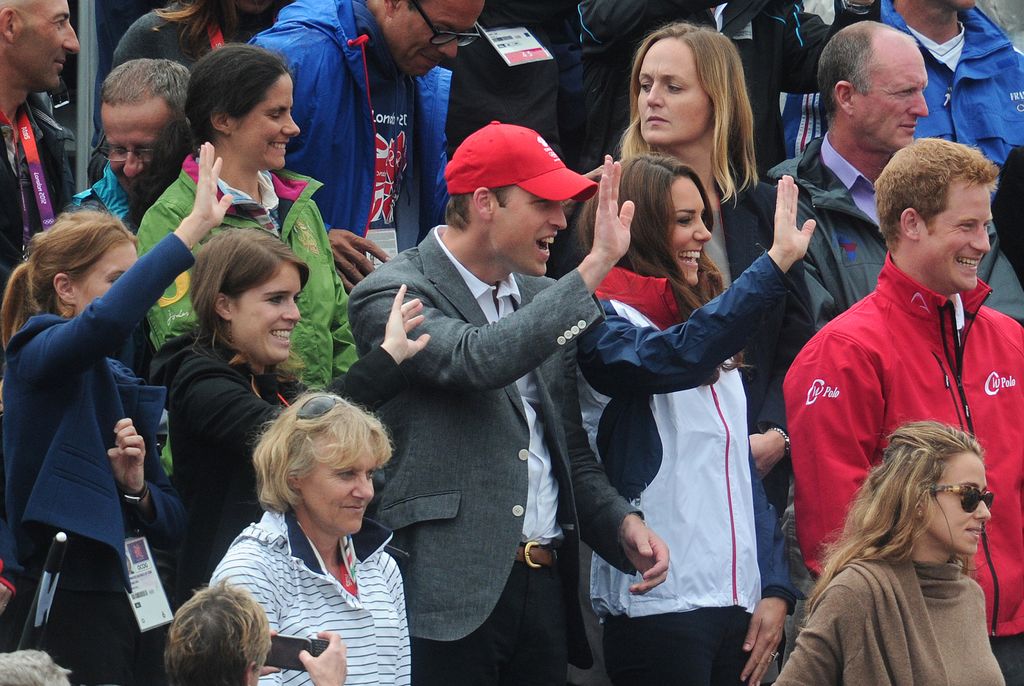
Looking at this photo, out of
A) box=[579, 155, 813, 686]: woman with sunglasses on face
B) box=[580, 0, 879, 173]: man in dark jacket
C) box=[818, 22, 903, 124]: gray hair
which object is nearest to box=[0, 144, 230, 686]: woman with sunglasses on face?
box=[579, 155, 813, 686]: woman with sunglasses on face

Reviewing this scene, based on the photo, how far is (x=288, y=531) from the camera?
4.02 metres

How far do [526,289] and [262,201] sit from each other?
101cm

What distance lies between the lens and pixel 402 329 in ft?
14.4

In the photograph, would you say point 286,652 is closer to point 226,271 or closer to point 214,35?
point 226,271

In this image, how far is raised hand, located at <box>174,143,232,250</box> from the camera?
4383mm

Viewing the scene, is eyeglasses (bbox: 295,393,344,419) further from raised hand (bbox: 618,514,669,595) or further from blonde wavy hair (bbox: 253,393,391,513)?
raised hand (bbox: 618,514,669,595)

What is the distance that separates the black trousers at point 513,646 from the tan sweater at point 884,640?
0.65 metres

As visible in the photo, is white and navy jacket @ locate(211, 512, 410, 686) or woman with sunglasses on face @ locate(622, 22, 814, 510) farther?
woman with sunglasses on face @ locate(622, 22, 814, 510)

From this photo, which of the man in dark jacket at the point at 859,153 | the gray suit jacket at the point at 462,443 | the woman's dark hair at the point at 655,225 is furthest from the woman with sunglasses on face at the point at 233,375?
the man in dark jacket at the point at 859,153

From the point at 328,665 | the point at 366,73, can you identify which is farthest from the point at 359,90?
the point at 328,665

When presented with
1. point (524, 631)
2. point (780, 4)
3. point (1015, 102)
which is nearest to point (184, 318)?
point (524, 631)

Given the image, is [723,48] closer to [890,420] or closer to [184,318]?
[890,420]

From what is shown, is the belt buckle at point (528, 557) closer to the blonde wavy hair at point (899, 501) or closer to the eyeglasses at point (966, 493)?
the blonde wavy hair at point (899, 501)

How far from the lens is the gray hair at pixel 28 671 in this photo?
3.02 m
